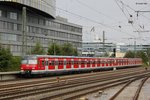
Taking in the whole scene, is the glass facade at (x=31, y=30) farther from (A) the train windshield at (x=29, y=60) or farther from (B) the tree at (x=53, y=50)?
(A) the train windshield at (x=29, y=60)

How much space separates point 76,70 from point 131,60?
4394 centimetres

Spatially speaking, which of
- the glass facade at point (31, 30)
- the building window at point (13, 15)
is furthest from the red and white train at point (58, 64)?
the building window at point (13, 15)

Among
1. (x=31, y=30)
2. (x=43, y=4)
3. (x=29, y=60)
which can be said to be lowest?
(x=29, y=60)

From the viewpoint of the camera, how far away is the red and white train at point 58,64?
45.0 metres

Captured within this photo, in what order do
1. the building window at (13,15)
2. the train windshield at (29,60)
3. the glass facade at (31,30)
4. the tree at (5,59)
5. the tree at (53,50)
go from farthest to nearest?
the building window at (13,15)
the glass facade at (31,30)
the tree at (53,50)
the tree at (5,59)
the train windshield at (29,60)

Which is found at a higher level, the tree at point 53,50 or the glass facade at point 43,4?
the glass facade at point 43,4

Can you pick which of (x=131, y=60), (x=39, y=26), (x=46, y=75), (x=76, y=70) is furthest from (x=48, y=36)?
(x=46, y=75)

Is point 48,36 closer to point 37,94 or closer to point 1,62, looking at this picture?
point 1,62

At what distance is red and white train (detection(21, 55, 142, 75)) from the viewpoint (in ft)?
148

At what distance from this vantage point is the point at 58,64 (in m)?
50.6

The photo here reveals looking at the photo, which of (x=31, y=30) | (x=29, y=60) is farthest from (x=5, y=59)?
(x=31, y=30)

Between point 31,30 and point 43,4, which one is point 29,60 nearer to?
point 43,4

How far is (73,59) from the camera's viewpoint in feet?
185

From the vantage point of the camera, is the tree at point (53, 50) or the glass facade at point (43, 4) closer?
the tree at point (53, 50)
